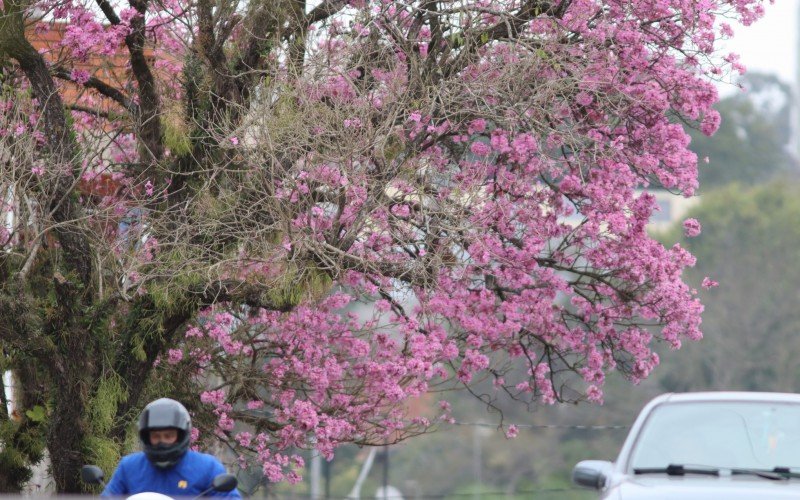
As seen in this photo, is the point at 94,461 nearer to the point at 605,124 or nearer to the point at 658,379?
the point at 605,124

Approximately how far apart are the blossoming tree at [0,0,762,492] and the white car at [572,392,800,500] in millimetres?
5031

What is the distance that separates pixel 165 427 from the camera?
24.8 feet

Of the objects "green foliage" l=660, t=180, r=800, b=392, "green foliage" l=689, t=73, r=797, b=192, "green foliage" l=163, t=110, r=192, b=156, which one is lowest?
"green foliage" l=660, t=180, r=800, b=392

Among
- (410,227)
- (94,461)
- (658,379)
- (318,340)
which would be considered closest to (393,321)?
(318,340)

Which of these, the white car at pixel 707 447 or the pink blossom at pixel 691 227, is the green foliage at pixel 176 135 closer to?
the pink blossom at pixel 691 227

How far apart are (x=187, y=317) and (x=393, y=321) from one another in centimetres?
243

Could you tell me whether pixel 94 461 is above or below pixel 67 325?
below

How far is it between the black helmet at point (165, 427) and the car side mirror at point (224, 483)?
0.39 m

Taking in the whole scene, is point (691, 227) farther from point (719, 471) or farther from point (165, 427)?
point (165, 427)

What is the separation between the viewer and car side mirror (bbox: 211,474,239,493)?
7.28 metres

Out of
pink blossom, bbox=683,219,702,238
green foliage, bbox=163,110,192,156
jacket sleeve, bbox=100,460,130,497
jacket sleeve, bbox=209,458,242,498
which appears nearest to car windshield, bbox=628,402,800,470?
jacket sleeve, bbox=209,458,242,498

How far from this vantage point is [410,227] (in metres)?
13.8

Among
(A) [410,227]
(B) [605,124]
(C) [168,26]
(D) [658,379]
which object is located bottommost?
(D) [658,379]

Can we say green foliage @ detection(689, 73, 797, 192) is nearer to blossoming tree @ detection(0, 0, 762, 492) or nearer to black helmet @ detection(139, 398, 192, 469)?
blossoming tree @ detection(0, 0, 762, 492)
